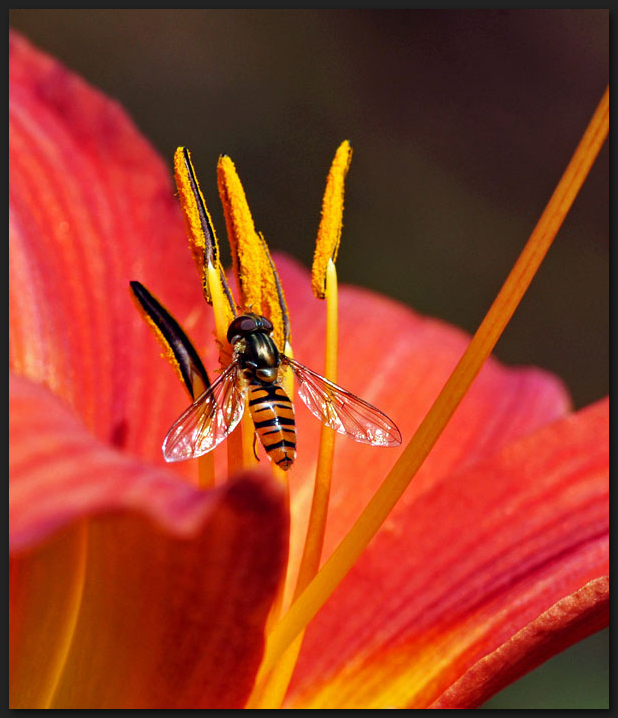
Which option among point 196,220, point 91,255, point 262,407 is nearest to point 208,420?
point 262,407

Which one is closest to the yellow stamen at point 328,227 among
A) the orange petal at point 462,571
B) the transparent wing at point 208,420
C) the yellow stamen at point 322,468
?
the yellow stamen at point 322,468

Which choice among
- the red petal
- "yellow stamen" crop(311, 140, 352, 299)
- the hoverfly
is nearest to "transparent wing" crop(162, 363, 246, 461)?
the hoverfly

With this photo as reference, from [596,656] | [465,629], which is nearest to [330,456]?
[465,629]

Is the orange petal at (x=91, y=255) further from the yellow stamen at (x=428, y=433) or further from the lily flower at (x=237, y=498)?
the yellow stamen at (x=428, y=433)

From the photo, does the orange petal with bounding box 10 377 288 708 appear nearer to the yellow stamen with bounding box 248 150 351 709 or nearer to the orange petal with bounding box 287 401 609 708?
the yellow stamen with bounding box 248 150 351 709

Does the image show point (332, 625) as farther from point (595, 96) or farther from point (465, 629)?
point (595, 96)

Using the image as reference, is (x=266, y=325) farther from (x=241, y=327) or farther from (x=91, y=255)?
(x=91, y=255)
